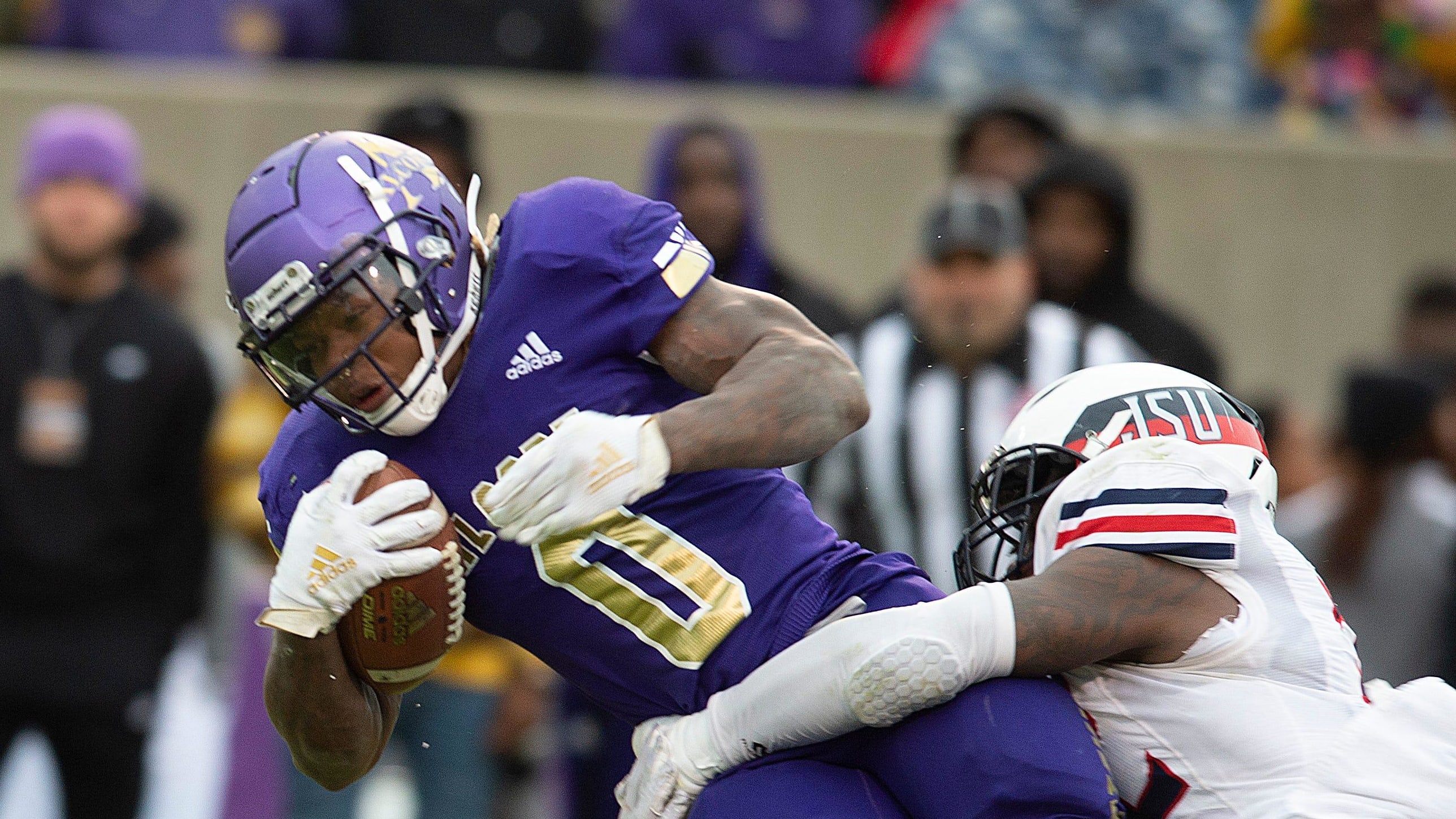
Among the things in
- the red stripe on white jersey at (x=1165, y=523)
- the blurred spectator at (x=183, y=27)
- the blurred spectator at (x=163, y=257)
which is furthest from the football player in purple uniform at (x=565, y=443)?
the blurred spectator at (x=183, y=27)

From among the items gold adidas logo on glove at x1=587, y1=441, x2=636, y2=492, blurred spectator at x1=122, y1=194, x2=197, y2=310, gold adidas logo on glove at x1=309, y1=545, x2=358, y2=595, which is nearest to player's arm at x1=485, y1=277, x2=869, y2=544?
gold adidas logo on glove at x1=587, y1=441, x2=636, y2=492

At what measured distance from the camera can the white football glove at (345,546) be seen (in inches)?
113

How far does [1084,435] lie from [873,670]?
56cm

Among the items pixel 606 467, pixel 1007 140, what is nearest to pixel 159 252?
pixel 1007 140

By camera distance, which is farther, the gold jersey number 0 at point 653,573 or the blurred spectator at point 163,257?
the blurred spectator at point 163,257

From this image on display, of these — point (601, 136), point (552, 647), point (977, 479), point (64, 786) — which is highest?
point (977, 479)

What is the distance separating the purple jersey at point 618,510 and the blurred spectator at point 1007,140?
3343mm

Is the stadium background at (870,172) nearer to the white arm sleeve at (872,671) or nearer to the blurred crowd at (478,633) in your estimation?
the blurred crowd at (478,633)

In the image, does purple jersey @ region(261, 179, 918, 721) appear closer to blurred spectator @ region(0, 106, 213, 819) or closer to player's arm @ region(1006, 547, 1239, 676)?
player's arm @ region(1006, 547, 1239, 676)

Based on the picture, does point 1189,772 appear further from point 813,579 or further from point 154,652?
point 154,652

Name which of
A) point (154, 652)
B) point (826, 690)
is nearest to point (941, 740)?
point (826, 690)

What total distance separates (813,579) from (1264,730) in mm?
723

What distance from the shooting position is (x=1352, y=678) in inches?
117

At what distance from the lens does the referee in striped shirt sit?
196 inches
